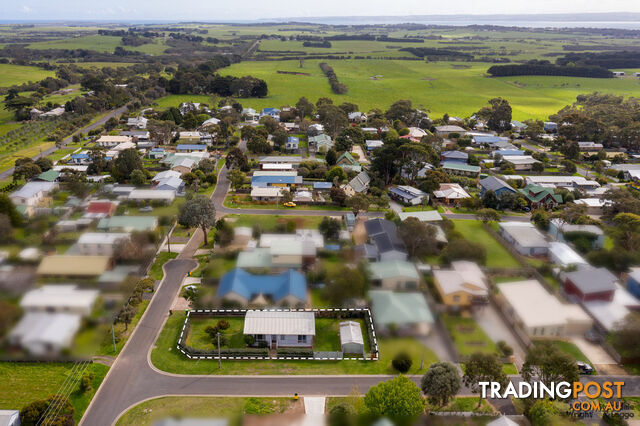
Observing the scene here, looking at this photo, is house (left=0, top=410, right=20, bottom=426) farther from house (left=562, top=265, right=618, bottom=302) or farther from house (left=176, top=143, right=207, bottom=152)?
house (left=176, top=143, right=207, bottom=152)

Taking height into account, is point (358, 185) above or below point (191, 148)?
above

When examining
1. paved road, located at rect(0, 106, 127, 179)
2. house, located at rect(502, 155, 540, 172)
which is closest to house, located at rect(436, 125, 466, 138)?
house, located at rect(502, 155, 540, 172)

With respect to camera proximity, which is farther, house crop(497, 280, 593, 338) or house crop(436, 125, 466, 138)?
house crop(436, 125, 466, 138)

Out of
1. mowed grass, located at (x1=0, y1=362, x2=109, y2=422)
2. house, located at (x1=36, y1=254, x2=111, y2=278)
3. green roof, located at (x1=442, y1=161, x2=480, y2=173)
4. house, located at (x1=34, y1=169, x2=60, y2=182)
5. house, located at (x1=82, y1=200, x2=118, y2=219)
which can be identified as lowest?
mowed grass, located at (x1=0, y1=362, x2=109, y2=422)

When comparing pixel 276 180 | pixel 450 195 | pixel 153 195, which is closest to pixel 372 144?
pixel 276 180

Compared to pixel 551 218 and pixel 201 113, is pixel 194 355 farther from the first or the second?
→ pixel 201 113

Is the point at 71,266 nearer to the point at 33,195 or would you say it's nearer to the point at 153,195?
the point at 33,195

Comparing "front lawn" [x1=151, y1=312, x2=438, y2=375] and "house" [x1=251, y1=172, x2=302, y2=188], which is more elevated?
"house" [x1=251, y1=172, x2=302, y2=188]
